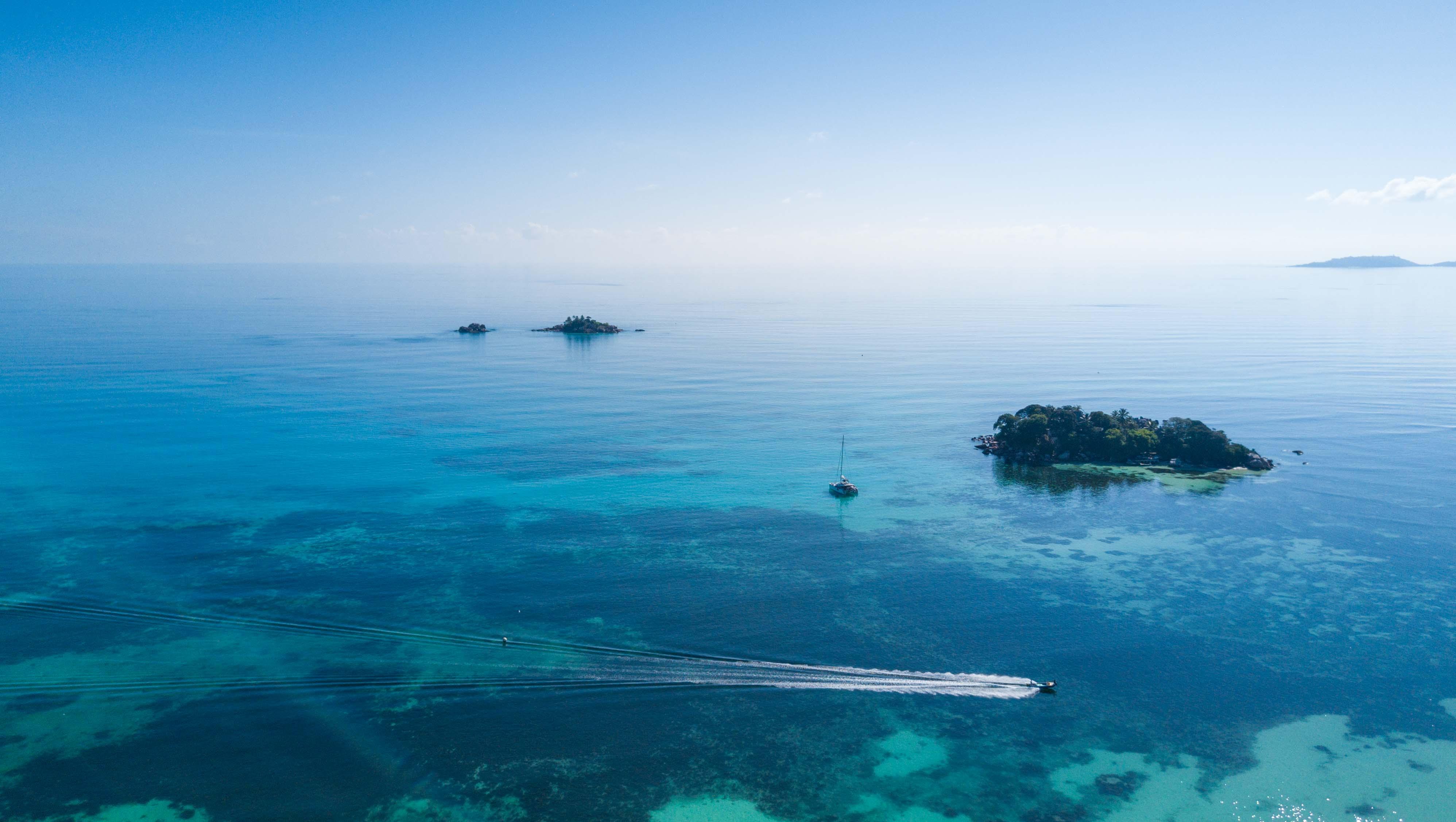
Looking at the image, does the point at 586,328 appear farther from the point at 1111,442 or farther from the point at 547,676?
the point at 547,676

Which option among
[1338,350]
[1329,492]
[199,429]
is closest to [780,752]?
[1329,492]

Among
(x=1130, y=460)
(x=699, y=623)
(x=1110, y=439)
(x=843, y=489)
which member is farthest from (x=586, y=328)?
(x=699, y=623)

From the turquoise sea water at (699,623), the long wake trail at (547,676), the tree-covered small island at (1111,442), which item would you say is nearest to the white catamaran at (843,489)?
the turquoise sea water at (699,623)

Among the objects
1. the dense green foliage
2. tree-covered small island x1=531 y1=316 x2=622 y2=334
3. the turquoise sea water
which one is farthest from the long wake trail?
tree-covered small island x1=531 y1=316 x2=622 y2=334

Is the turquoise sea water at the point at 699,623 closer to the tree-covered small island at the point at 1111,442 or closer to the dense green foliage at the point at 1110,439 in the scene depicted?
the tree-covered small island at the point at 1111,442

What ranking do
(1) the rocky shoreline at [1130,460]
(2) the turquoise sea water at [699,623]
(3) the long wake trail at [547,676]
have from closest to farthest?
(2) the turquoise sea water at [699,623], (3) the long wake trail at [547,676], (1) the rocky shoreline at [1130,460]
